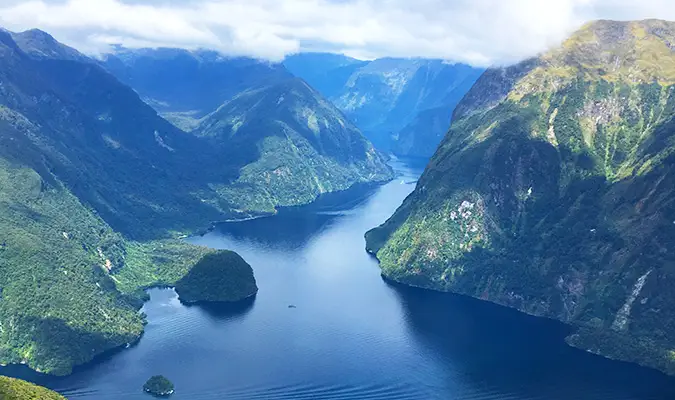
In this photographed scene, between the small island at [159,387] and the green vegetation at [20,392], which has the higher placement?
the green vegetation at [20,392]

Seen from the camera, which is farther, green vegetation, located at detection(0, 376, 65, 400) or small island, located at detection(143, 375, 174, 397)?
small island, located at detection(143, 375, 174, 397)

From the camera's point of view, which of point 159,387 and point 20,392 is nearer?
point 20,392

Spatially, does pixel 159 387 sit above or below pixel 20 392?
below

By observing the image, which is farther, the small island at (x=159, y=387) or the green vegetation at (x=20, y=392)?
the small island at (x=159, y=387)

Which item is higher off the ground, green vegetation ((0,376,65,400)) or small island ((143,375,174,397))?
green vegetation ((0,376,65,400))
